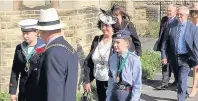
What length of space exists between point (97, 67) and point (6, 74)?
2.87m

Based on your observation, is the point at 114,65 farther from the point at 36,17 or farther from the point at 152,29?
the point at 152,29

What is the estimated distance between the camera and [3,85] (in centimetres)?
866

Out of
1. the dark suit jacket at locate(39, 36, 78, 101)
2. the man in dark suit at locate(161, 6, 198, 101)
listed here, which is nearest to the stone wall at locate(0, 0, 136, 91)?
the man in dark suit at locate(161, 6, 198, 101)

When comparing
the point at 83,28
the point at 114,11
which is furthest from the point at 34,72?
the point at 83,28

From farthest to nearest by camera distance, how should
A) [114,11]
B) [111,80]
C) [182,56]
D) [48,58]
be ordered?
1. [182,56]
2. [114,11]
3. [111,80]
4. [48,58]

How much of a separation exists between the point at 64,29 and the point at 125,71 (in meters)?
3.62

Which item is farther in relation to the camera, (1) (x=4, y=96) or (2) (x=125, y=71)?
(1) (x=4, y=96)

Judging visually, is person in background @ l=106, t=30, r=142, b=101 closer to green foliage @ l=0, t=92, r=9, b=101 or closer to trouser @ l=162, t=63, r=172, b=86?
green foliage @ l=0, t=92, r=9, b=101

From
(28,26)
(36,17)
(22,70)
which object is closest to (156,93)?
(36,17)

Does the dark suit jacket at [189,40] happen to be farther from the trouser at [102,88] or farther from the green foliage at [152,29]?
the green foliage at [152,29]

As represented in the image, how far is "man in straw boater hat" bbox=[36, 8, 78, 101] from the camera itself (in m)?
4.46

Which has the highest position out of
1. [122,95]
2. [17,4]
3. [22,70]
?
[17,4]

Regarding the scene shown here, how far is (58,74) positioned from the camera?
449 cm

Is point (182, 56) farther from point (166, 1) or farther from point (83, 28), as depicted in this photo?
point (166, 1)
